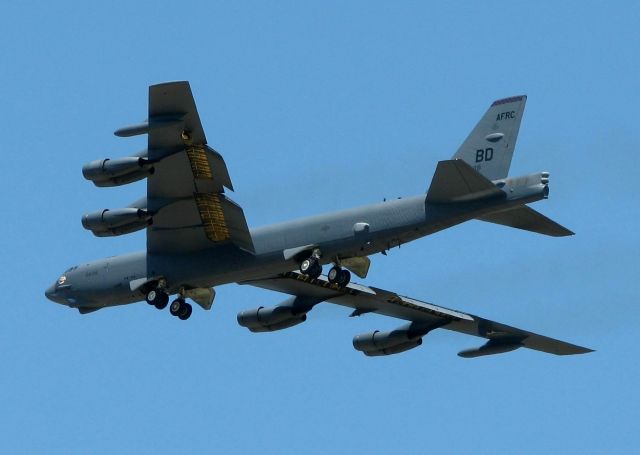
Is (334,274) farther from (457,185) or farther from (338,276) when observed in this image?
(457,185)

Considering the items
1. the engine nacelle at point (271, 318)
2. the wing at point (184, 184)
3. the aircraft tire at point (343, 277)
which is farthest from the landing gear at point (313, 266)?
the engine nacelle at point (271, 318)

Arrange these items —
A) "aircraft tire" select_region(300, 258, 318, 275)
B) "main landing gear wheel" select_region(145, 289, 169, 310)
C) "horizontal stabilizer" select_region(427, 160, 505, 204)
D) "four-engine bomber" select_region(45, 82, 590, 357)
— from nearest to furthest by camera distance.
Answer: "horizontal stabilizer" select_region(427, 160, 505, 204) → "four-engine bomber" select_region(45, 82, 590, 357) → "aircraft tire" select_region(300, 258, 318, 275) → "main landing gear wheel" select_region(145, 289, 169, 310)

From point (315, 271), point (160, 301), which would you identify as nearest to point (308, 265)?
point (315, 271)

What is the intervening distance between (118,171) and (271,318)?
8.56 m

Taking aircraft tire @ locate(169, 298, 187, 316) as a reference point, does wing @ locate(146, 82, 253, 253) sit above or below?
above

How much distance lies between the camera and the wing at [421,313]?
51625 mm

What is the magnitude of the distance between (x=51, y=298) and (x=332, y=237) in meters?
9.13

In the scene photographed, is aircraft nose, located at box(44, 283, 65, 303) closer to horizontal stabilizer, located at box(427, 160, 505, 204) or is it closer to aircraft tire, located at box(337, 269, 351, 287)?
aircraft tire, located at box(337, 269, 351, 287)

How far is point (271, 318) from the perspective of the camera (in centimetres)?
5212

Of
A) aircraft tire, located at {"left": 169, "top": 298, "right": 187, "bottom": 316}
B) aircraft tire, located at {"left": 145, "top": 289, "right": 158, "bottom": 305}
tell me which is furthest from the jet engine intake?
aircraft tire, located at {"left": 145, "top": 289, "right": 158, "bottom": 305}

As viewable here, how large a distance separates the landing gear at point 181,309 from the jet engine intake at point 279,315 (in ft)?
11.5

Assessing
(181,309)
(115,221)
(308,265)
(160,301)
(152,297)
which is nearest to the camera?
(115,221)

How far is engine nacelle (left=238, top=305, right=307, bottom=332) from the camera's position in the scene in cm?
5200

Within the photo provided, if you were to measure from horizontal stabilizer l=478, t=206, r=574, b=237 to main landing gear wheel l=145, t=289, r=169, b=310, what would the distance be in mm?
8547
